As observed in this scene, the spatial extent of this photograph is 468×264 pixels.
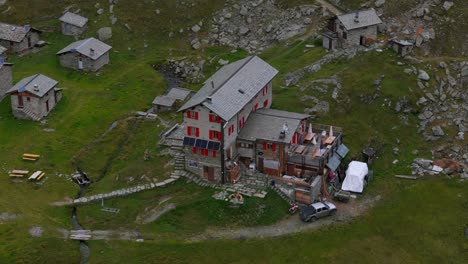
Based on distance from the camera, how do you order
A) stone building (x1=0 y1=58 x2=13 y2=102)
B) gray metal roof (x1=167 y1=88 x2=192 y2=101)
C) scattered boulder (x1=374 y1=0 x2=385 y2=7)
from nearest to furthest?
stone building (x1=0 y1=58 x2=13 y2=102)
gray metal roof (x1=167 y1=88 x2=192 y2=101)
scattered boulder (x1=374 y1=0 x2=385 y2=7)

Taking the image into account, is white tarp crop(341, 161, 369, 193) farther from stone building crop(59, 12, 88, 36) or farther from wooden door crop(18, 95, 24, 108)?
stone building crop(59, 12, 88, 36)

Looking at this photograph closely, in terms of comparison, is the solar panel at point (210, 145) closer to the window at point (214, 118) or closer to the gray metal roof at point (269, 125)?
the window at point (214, 118)

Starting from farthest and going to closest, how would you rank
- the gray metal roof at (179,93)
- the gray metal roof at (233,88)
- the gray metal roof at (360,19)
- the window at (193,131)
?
1. the gray metal roof at (360,19)
2. the gray metal roof at (179,93)
3. the window at (193,131)
4. the gray metal roof at (233,88)

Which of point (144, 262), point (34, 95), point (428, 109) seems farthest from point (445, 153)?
point (34, 95)

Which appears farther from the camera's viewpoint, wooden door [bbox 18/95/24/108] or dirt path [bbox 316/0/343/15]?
dirt path [bbox 316/0/343/15]

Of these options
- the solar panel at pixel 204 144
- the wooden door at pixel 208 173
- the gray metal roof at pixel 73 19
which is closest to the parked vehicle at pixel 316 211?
the wooden door at pixel 208 173

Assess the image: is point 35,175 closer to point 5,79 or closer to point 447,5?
point 5,79

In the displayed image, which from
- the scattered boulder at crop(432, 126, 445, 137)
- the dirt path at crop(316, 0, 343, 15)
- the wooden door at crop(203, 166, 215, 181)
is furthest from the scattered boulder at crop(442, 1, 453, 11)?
the wooden door at crop(203, 166, 215, 181)
